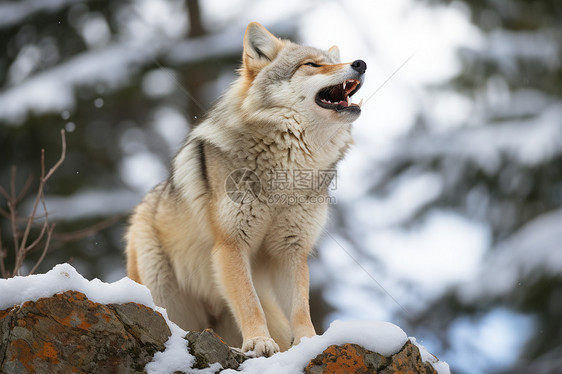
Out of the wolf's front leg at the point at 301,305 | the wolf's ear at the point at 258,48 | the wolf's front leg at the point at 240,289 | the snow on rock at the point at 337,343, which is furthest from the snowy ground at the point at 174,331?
the wolf's ear at the point at 258,48

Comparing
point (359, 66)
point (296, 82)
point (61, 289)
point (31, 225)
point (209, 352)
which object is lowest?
point (31, 225)

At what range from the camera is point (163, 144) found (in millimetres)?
11812

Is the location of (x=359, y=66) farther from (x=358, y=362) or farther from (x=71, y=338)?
(x=71, y=338)

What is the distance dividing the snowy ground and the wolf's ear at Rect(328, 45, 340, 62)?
2.52 metres

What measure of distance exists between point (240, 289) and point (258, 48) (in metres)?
1.93

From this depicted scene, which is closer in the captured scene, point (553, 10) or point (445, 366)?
point (445, 366)

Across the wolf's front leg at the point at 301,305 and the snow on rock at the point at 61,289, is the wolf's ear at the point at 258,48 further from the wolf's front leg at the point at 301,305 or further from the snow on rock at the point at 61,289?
the snow on rock at the point at 61,289

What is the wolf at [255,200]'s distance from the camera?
4.07 meters

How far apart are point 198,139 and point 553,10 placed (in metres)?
6.42

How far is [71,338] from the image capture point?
2.55 metres

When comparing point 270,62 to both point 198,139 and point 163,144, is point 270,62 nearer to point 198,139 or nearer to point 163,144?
point 198,139

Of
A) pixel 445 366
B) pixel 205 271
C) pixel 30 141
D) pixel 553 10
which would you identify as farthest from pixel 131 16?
pixel 445 366

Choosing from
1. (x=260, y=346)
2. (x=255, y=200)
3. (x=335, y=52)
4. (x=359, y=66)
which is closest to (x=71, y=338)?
(x=260, y=346)

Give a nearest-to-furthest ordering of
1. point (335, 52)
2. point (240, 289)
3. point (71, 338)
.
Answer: point (71, 338) < point (240, 289) < point (335, 52)
